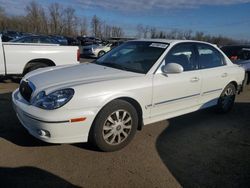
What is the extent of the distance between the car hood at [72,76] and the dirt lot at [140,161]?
0.90 meters

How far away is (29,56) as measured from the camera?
24.7 ft

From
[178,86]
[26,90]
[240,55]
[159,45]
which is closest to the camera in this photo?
[26,90]

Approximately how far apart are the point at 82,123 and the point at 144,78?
117 centimetres

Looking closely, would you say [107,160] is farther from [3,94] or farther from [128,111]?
[3,94]

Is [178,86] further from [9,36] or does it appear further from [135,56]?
[9,36]

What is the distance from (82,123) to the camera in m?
3.34

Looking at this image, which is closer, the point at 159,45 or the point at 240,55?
the point at 159,45

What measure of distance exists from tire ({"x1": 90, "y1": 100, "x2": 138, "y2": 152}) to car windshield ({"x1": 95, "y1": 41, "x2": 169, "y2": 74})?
726mm

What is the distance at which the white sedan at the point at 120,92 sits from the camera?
3303 millimetres

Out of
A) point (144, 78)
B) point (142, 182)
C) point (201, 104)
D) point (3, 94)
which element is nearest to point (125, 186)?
point (142, 182)

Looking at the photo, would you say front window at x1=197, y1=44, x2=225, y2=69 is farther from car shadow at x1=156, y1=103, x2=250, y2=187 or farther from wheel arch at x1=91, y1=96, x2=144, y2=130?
wheel arch at x1=91, y1=96, x2=144, y2=130

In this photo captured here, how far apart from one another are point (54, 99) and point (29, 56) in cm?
476

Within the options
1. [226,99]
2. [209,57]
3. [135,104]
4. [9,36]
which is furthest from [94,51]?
[135,104]

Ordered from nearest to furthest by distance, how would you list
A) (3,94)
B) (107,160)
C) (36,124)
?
(36,124)
(107,160)
(3,94)
